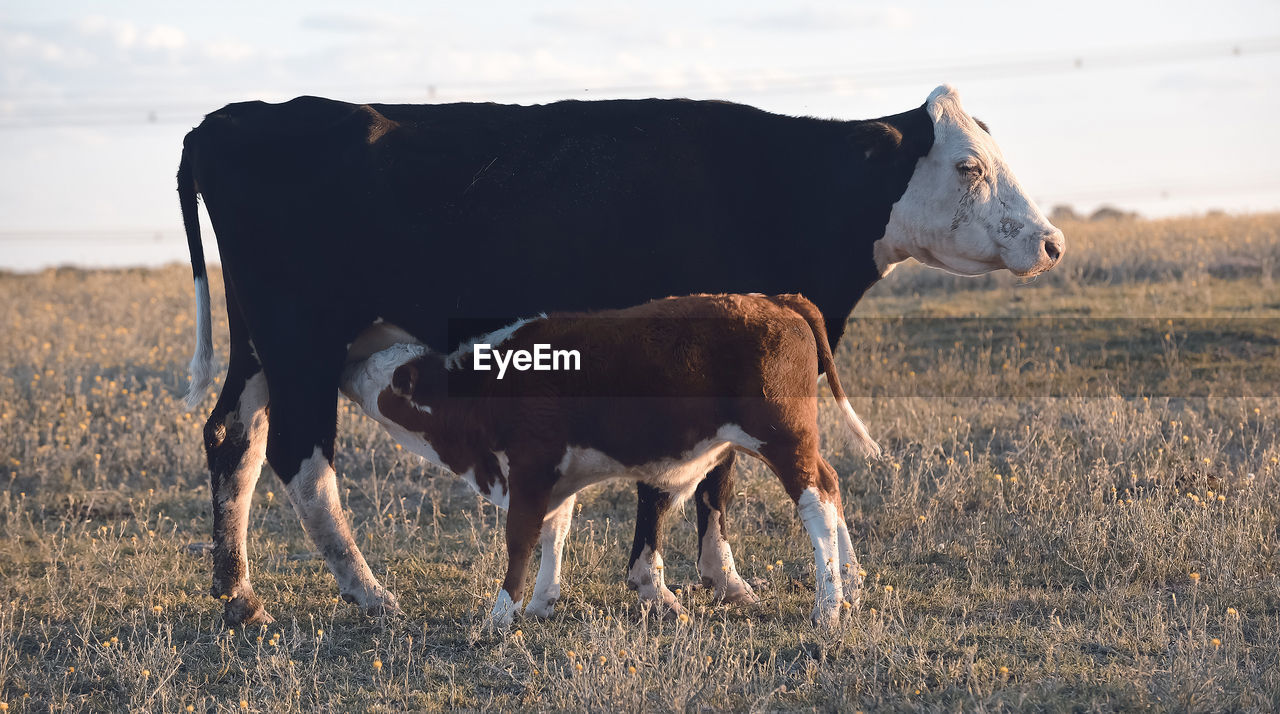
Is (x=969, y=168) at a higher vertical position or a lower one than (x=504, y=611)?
higher

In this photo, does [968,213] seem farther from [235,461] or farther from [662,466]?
[235,461]

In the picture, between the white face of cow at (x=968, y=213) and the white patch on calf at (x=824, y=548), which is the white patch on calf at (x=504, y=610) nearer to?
the white patch on calf at (x=824, y=548)

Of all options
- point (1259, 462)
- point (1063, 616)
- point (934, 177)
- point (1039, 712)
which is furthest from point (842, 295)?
point (1259, 462)

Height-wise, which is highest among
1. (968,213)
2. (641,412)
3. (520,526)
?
(968,213)

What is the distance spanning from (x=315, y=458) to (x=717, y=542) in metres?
2.11

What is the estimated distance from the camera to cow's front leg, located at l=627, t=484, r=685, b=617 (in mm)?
6449

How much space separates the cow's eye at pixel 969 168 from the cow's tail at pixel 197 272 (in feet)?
13.2

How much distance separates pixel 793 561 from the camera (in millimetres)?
7379

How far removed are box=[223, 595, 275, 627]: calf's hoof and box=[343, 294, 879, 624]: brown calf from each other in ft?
4.25

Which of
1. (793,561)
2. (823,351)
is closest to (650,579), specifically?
(793,561)

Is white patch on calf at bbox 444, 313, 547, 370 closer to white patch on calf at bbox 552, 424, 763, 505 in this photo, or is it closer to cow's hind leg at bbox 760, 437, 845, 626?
white patch on calf at bbox 552, 424, 763, 505

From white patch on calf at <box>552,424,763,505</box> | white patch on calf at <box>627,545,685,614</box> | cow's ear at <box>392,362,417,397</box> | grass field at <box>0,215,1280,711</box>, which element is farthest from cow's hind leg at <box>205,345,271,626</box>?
white patch on calf at <box>627,545,685,614</box>

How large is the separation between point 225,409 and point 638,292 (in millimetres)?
2347

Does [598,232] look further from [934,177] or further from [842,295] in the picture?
[934,177]
